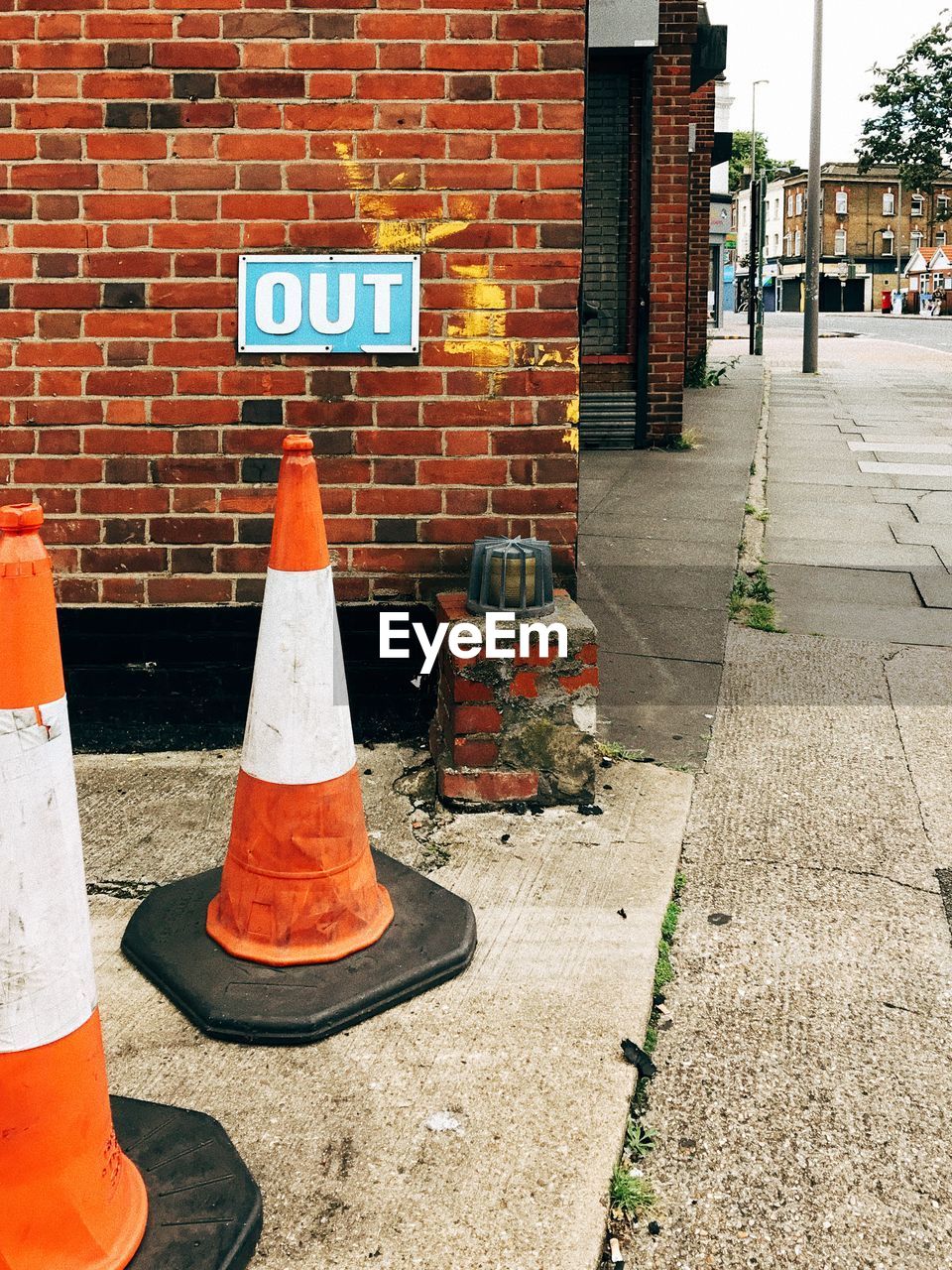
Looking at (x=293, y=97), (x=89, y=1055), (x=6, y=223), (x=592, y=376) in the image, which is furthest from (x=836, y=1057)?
(x=592, y=376)

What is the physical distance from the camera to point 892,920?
10.5ft

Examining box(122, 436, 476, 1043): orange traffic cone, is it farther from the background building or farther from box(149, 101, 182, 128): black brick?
the background building

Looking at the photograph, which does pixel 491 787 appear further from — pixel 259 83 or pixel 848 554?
pixel 848 554

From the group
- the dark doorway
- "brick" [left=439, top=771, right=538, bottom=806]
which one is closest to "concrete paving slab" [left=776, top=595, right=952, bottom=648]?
"brick" [left=439, top=771, right=538, bottom=806]

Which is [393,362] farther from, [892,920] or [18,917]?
[18,917]

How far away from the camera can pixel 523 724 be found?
3.71 metres

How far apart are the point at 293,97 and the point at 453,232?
24.8 inches

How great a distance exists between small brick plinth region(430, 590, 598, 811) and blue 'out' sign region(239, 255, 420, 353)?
955 millimetres

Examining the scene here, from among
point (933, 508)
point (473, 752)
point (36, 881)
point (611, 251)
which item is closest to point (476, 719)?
point (473, 752)

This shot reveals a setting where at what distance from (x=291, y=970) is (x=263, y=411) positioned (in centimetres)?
192

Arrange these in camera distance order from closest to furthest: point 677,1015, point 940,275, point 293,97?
point 677,1015, point 293,97, point 940,275

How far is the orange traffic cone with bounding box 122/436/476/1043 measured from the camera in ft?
8.99

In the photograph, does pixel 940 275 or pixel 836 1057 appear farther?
pixel 940 275

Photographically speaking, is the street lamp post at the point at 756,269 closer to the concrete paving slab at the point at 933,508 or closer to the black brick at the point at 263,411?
the concrete paving slab at the point at 933,508
